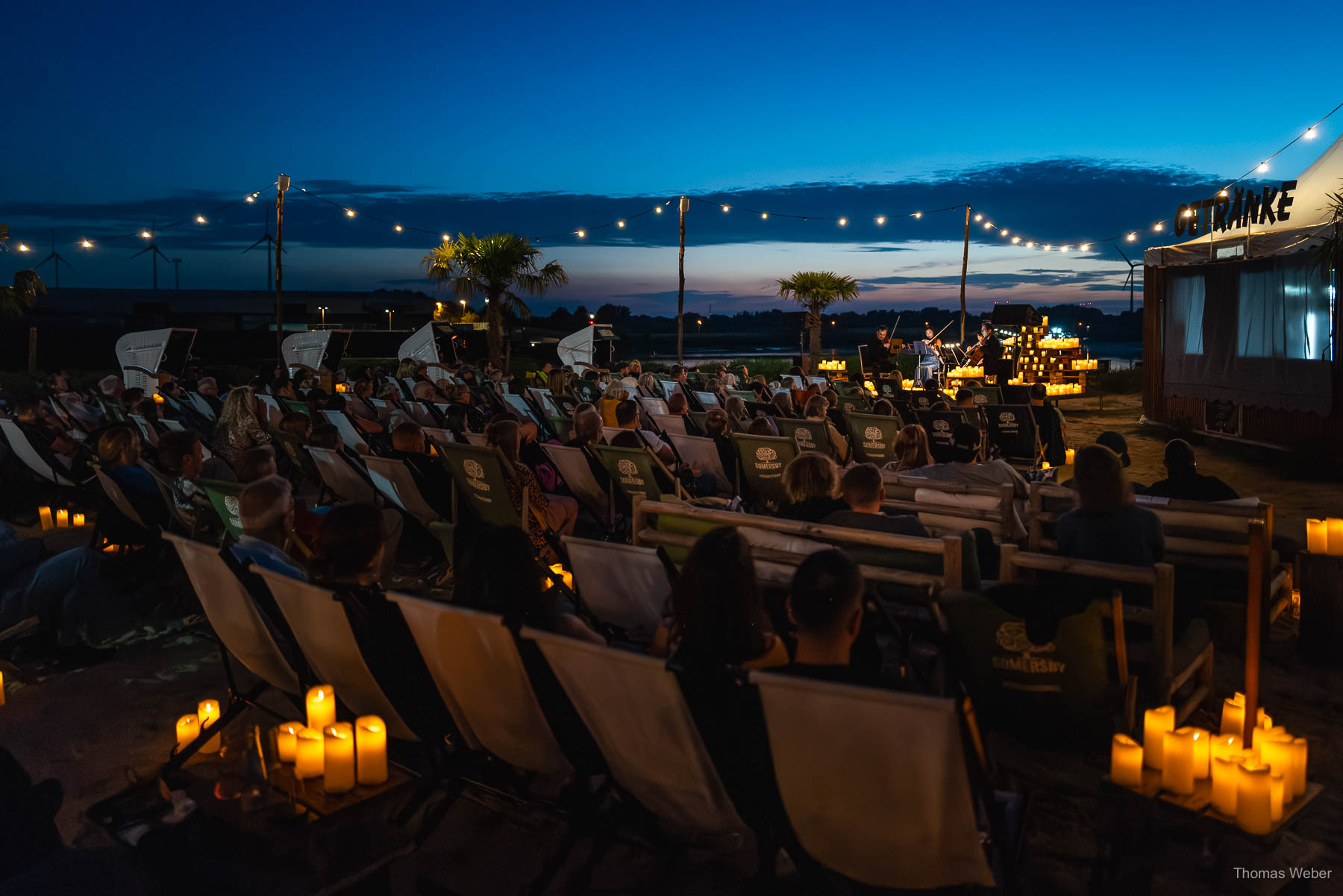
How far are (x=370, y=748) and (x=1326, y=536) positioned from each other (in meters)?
4.53

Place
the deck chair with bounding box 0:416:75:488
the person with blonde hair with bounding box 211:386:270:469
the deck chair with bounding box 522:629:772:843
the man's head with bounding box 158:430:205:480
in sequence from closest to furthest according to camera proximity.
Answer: the deck chair with bounding box 522:629:772:843 → the man's head with bounding box 158:430:205:480 → the person with blonde hair with bounding box 211:386:270:469 → the deck chair with bounding box 0:416:75:488

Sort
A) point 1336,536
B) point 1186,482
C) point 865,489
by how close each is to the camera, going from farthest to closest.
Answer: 1. point 1186,482
2. point 1336,536
3. point 865,489

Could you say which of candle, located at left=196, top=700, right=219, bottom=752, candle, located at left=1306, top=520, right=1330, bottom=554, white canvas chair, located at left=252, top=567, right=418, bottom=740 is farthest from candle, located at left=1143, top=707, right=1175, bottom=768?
candle, located at left=196, top=700, right=219, bottom=752

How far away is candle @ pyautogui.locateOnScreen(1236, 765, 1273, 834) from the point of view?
2.49m

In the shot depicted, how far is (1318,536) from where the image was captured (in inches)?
186

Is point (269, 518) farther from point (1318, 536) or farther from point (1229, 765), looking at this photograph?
point (1318, 536)

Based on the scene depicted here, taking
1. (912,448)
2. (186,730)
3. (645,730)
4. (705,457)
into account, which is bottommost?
(186,730)

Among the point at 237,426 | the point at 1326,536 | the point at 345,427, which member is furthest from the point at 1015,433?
the point at 237,426

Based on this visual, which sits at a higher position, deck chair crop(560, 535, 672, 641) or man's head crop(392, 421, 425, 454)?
man's head crop(392, 421, 425, 454)

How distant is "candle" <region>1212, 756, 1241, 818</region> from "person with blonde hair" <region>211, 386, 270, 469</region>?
6655mm

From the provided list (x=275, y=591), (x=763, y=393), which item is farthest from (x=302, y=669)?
(x=763, y=393)

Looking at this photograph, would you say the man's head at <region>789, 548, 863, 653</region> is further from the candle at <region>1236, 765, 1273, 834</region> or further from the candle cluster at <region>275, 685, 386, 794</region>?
the candle cluster at <region>275, 685, 386, 794</region>

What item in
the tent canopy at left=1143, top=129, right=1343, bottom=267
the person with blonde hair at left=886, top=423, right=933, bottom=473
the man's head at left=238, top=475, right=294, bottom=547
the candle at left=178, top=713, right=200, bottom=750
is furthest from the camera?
the tent canopy at left=1143, top=129, right=1343, bottom=267

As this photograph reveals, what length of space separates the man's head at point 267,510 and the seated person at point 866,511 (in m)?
2.14
